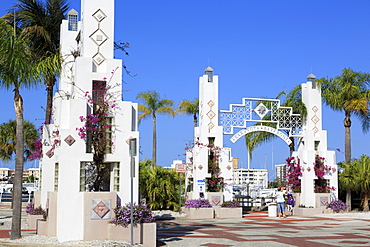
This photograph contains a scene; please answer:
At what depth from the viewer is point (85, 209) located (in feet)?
47.7

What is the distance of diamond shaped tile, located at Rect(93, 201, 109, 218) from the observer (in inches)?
572

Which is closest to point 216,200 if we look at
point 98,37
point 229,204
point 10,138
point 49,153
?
point 229,204

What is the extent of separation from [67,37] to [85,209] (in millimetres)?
8647

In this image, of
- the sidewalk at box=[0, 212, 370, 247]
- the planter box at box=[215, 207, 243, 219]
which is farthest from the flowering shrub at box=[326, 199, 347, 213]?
the sidewalk at box=[0, 212, 370, 247]

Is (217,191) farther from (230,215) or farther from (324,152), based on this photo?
(324,152)

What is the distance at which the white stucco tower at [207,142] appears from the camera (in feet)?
90.2

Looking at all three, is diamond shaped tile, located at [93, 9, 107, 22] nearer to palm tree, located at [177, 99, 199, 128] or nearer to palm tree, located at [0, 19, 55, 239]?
palm tree, located at [0, 19, 55, 239]

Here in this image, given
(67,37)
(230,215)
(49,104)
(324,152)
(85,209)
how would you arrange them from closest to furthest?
(85,209), (67,37), (49,104), (230,215), (324,152)

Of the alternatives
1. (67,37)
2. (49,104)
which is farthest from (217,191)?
(67,37)

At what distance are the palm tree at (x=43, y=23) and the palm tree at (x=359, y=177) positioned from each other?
17340mm

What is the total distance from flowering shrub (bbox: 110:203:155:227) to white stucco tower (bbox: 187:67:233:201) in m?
12.9

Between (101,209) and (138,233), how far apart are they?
1.25 m

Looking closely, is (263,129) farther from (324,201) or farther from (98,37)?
(98,37)

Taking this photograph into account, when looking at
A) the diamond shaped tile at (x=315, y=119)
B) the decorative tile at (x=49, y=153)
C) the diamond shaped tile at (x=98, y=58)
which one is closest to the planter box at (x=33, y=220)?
the decorative tile at (x=49, y=153)
